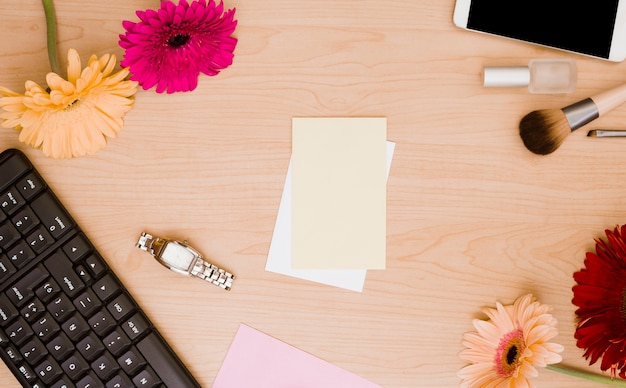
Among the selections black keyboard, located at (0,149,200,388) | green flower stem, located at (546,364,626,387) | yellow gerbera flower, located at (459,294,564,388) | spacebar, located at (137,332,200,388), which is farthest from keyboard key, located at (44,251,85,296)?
green flower stem, located at (546,364,626,387)

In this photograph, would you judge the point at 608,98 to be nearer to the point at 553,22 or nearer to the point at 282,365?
the point at 553,22

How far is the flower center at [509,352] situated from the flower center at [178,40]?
51 cm

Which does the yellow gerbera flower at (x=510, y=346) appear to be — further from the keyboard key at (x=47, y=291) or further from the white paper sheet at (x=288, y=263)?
the keyboard key at (x=47, y=291)

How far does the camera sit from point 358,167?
633mm

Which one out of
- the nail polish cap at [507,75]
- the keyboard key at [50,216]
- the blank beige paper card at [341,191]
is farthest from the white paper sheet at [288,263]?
the keyboard key at [50,216]

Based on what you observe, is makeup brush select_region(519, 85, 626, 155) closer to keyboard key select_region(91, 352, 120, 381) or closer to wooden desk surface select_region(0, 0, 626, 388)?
wooden desk surface select_region(0, 0, 626, 388)

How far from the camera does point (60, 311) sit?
60cm

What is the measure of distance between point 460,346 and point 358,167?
0.84 feet

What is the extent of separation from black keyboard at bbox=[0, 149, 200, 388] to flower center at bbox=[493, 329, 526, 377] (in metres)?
0.37

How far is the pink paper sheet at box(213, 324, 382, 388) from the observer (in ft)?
2.06

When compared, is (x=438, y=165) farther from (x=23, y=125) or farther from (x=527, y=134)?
(x=23, y=125)

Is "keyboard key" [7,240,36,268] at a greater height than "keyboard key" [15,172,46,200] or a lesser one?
lesser

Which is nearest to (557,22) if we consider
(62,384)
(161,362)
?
(161,362)

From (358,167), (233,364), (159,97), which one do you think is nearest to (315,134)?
(358,167)
